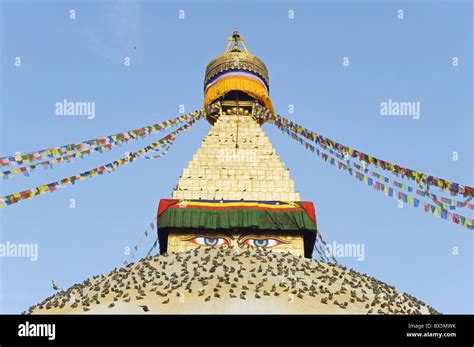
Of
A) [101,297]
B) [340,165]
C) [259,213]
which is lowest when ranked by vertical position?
[101,297]

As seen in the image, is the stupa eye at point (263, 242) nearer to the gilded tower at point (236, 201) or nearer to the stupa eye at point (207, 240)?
the gilded tower at point (236, 201)

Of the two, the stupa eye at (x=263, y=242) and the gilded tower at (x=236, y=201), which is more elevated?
the gilded tower at (x=236, y=201)

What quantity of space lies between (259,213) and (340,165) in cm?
225

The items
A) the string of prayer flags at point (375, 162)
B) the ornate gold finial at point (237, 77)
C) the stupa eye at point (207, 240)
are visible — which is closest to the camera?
the string of prayer flags at point (375, 162)

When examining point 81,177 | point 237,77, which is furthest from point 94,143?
point 237,77

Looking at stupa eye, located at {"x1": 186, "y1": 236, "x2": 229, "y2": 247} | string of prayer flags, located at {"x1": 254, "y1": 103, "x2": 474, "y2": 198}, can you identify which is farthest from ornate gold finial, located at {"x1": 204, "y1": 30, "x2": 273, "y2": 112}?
stupa eye, located at {"x1": 186, "y1": 236, "x2": 229, "y2": 247}

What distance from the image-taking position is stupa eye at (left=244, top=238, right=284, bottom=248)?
1405 centimetres

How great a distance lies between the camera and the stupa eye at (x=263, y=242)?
14.0m
